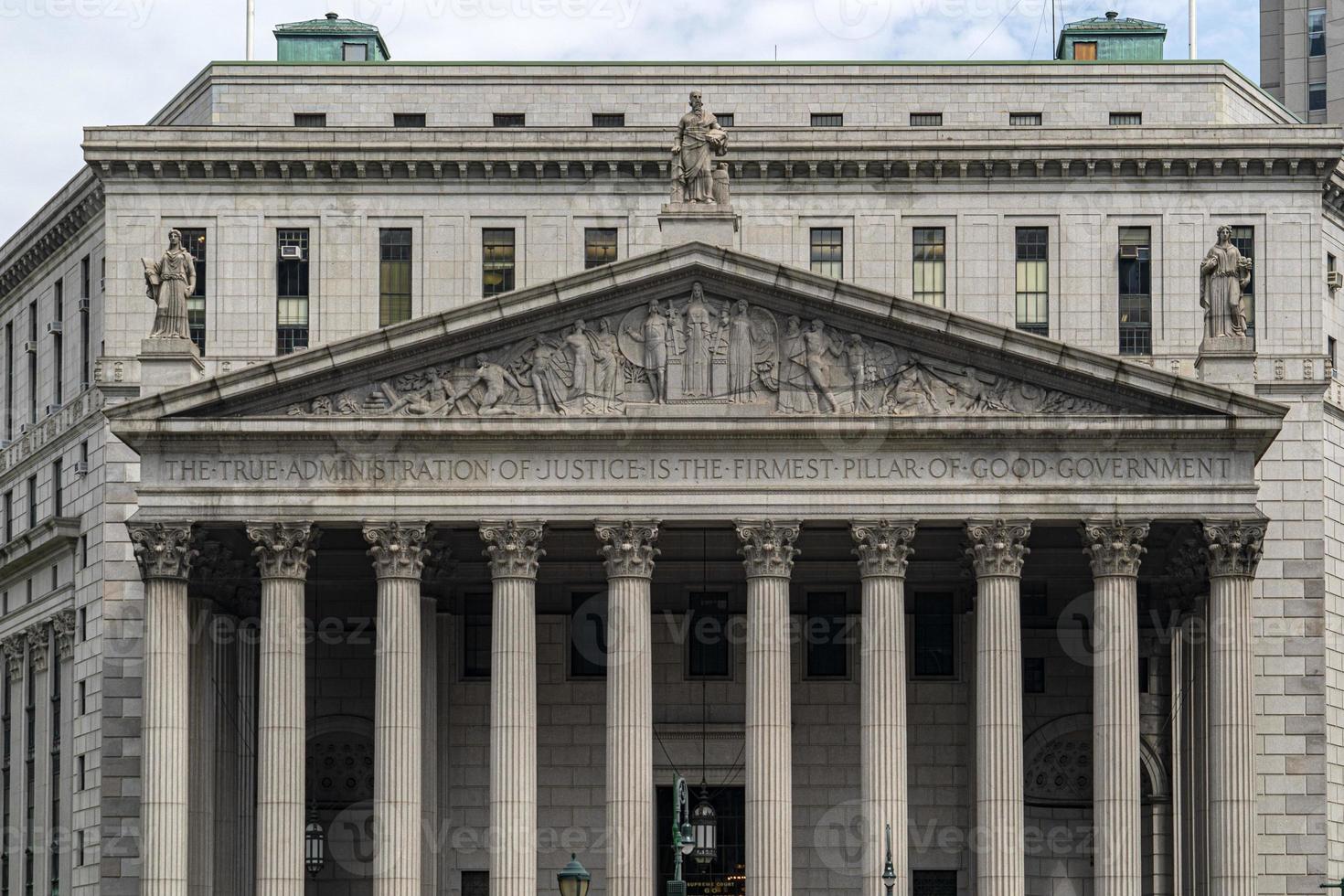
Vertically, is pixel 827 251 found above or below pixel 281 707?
above

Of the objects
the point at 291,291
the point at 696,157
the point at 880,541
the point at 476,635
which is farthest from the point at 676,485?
the point at 291,291

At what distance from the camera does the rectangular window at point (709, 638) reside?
94.0 m

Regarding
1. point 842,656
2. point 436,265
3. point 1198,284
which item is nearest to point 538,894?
point 842,656

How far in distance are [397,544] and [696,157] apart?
1358 cm

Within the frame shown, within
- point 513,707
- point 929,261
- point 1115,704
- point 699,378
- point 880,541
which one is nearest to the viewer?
point 1115,704

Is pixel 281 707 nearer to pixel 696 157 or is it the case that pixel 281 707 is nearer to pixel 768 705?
pixel 768 705

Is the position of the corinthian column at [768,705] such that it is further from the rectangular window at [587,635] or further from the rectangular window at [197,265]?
the rectangular window at [197,265]

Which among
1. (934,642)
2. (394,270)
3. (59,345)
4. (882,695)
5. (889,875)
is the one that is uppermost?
(394,270)

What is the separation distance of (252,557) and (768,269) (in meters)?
17.5

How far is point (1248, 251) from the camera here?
97688mm

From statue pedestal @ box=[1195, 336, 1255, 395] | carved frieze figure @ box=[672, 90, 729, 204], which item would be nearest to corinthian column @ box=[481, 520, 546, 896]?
carved frieze figure @ box=[672, 90, 729, 204]

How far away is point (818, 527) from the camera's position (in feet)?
280

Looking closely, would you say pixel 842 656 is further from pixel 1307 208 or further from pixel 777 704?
pixel 1307 208

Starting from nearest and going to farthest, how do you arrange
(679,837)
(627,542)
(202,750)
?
(679,837) → (627,542) → (202,750)
